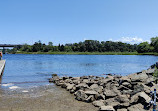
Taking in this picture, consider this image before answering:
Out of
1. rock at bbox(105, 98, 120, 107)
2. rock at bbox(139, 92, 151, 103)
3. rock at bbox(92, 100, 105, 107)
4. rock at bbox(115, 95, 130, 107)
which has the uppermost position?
rock at bbox(139, 92, 151, 103)

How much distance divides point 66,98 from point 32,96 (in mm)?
2255

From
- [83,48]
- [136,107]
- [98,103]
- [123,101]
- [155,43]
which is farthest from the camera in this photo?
[83,48]

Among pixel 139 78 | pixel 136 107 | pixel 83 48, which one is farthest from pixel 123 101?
pixel 83 48

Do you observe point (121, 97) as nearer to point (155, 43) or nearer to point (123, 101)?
point (123, 101)

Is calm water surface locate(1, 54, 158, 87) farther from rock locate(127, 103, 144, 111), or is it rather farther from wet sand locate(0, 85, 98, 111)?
rock locate(127, 103, 144, 111)

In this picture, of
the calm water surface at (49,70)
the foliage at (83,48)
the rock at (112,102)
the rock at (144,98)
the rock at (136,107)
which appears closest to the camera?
the rock at (136,107)

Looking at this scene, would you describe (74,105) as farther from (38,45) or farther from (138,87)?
(38,45)

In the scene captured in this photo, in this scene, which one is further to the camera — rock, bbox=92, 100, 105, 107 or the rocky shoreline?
rock, bbox=92, 100, 105, 107

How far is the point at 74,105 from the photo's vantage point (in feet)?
30.4

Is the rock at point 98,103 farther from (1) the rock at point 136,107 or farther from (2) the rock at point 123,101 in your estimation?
(1) the rock at point 136,107

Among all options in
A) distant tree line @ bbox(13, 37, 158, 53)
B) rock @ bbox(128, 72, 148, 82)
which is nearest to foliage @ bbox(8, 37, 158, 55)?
distant tree line @ bbox(13, 37, 158, 53)

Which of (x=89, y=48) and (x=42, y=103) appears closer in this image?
(x=42, y=103)

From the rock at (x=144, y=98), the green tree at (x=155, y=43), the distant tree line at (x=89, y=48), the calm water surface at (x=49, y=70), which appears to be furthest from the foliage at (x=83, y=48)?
the rock at (x=144, y=98)

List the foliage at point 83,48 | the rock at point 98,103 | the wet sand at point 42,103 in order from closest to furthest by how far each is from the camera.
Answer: the wet sand at point 42,103 → the rock at point 98,103 → the foliage at point 83,48
